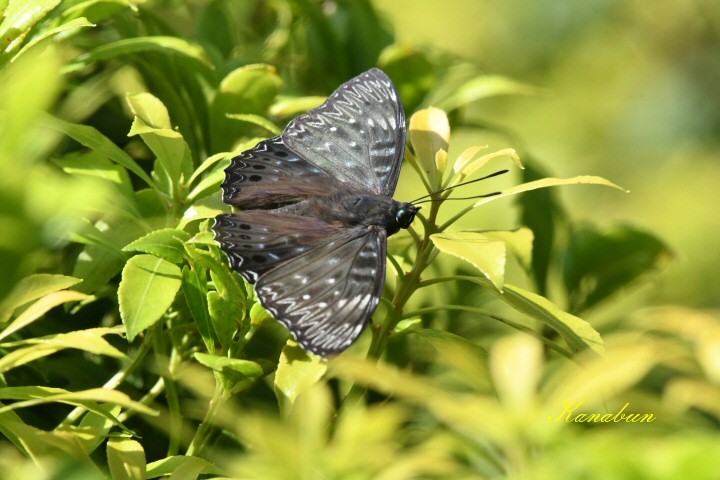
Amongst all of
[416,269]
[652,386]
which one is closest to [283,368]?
[416,269]

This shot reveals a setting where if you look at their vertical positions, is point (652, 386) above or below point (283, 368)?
below

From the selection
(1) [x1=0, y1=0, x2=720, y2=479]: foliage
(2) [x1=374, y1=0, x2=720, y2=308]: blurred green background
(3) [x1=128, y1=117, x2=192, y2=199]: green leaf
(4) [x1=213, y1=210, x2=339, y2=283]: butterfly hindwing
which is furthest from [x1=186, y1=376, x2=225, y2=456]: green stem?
(2) [x1=374, y1=0, x2=720, y2=308]: blurred green background

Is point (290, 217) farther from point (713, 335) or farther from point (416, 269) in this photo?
point (713, 335)

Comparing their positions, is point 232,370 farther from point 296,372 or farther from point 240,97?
point 240,97

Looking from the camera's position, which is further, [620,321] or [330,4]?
[330,4]

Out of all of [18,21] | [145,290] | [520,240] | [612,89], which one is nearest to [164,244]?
[145,290]

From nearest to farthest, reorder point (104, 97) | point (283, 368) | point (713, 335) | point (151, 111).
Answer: point (713, 335) → point (283, 368) → point (151, 111) → point (104, 97)

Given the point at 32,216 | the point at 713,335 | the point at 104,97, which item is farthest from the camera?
the point at 104,97

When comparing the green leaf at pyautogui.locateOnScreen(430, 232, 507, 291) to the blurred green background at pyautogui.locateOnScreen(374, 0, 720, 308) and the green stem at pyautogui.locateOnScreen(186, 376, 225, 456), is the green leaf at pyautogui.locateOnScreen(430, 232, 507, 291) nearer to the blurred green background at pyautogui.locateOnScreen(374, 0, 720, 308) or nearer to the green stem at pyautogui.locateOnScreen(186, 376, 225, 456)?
the green stem at pyautogui.locateOnScreen(186, 376, 225, 456)
